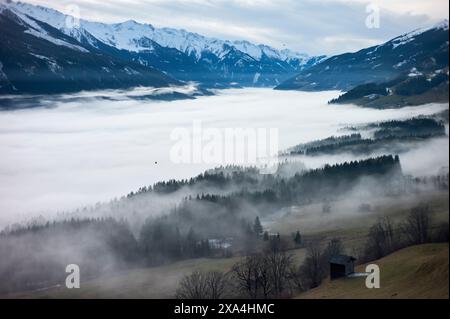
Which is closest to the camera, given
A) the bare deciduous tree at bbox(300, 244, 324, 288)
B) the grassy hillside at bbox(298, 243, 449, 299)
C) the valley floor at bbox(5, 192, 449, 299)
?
the grassy hillside at bbox(298, 243, 449, 299)

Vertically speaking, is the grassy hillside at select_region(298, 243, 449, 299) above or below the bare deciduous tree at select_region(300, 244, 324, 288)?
above

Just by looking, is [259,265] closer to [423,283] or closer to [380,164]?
[423,283]

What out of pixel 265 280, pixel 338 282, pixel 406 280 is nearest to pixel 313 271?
pixel 265 280

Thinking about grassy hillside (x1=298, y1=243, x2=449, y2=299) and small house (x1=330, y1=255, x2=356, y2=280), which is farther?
small house (x1=330, y1=255, x2=356, y2=280)

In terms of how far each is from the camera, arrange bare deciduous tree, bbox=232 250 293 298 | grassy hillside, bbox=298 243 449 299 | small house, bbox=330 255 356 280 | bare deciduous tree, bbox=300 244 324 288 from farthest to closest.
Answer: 1. bare deciduous tree, bbox=300 244 324 288
2. bare deciduous tree, bbox=232 250 293 298
3. small house, bbox=330 255 356 280
4. grassy hillside, bbox=298 243 449 299

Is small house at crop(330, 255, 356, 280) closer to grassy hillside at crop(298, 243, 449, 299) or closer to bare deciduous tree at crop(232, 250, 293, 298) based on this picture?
grassy hillside at crop(298, 243, 449, 299)

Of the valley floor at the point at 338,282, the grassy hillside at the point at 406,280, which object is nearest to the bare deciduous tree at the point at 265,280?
the grassy hillside at the point at 406,280

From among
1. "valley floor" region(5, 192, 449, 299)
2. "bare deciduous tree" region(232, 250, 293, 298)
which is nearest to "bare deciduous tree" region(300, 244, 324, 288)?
"bare deciduous tree" region(232, 250, 293, 298)
